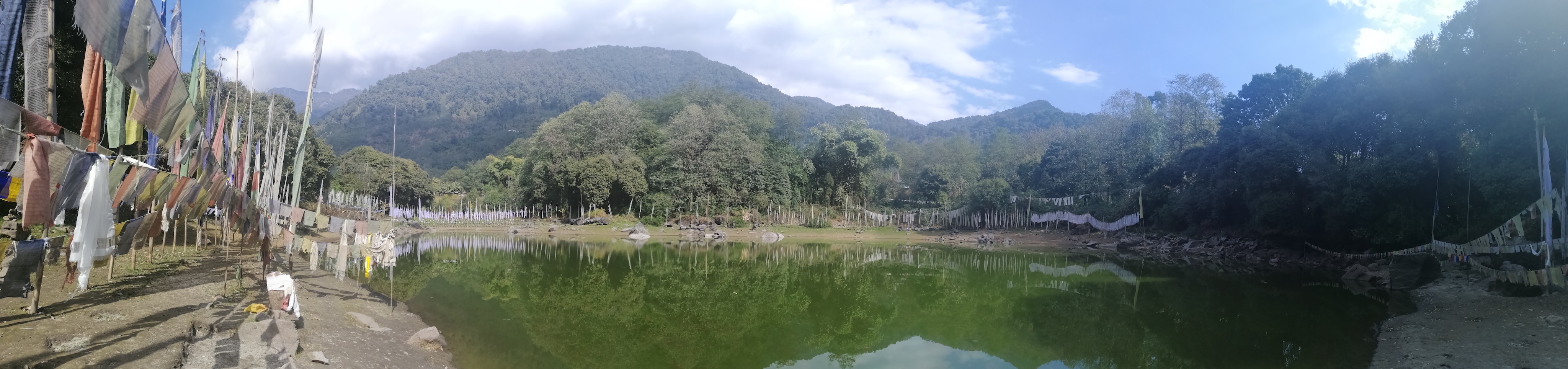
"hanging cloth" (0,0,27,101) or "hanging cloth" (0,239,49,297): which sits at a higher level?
"hanging cloth" (0,0,27,101)

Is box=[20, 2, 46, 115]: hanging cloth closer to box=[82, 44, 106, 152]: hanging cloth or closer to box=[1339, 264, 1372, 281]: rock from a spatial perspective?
box=[82, 44, 106, 152]: hanging cloth

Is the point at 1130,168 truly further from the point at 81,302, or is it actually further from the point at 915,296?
the point at 81,302

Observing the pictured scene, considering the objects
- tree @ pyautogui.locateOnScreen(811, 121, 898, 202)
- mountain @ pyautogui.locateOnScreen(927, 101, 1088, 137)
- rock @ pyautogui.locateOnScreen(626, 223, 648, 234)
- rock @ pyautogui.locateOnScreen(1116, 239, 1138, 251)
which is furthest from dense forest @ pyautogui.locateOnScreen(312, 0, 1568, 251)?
mountain @ pyautogui.locateOnScreen(927, 101, 1088, 137)

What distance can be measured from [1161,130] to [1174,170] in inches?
312

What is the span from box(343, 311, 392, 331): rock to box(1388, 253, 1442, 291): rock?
2125cm

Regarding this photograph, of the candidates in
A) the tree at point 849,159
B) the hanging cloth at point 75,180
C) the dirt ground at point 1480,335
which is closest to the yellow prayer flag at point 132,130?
the hanging cloth at point 75,180

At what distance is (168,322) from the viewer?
7863 millimetres

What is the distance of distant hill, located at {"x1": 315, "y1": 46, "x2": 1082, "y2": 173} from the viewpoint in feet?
322

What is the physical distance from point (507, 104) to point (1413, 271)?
116816 mm

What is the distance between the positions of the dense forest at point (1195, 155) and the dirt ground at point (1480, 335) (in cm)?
428

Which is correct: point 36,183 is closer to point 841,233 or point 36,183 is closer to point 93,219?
point 93,219

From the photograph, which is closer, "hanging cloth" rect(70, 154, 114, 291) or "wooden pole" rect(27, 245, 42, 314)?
"hanging cloth" rect(70, 154, 114, 291)

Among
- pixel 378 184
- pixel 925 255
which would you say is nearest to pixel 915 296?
pixel 925 255

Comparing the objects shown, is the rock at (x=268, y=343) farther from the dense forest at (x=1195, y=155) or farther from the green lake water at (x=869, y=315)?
the dense forest at (x=1195, y=155)
